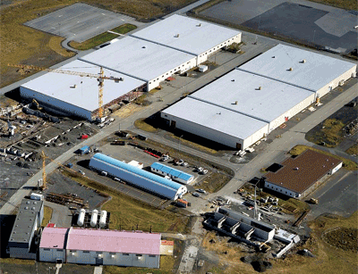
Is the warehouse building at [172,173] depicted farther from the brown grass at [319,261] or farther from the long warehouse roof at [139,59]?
the long warehouse roof at [139,59]

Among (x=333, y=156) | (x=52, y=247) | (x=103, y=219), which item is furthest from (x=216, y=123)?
(x=52, y=247)

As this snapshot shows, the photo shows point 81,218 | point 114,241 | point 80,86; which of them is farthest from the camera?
point 80,86

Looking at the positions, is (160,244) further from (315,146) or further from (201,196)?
(315,146)

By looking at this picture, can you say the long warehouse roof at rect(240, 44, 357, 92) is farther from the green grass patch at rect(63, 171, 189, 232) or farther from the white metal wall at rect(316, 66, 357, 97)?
the green grass patch at rect(63, 171, 189, 232)

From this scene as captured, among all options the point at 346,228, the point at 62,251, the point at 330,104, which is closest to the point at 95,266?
the point at 62,251

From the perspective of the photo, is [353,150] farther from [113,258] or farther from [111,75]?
[113,258]

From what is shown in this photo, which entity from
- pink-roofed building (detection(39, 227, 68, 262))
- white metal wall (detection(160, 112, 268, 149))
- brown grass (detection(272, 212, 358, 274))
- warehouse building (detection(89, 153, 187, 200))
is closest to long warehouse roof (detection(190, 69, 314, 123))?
white metal wall (detection(160, 112, 268, 149))
